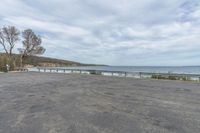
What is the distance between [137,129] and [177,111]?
7.90 feet

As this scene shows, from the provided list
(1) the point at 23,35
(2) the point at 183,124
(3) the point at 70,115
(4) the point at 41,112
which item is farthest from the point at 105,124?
(1) the point at 23,35

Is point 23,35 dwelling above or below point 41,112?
above

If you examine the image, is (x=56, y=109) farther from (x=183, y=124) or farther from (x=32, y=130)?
(x=183, y=124)

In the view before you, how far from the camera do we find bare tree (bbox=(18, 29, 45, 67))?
3875cm

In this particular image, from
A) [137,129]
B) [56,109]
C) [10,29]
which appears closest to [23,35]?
[10,29]

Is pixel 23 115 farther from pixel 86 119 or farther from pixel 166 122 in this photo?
pixel 166 122

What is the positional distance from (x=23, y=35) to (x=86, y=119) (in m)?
39.7

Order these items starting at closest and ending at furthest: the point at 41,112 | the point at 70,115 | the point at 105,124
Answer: the point at 105,124 < the point at 70,115 < the point at 41,112

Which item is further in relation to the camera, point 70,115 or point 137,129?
point 70,115

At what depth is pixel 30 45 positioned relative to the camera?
39094 mm

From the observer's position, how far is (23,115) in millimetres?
5133

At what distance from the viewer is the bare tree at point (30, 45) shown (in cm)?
3875

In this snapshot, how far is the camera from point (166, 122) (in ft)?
14.8

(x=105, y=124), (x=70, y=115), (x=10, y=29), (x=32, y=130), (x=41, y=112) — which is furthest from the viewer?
(x=10, y=29)
